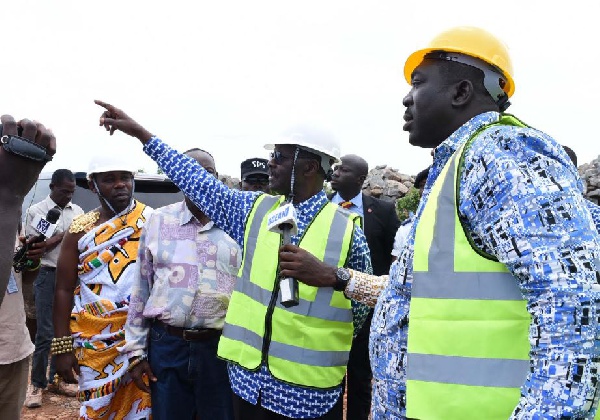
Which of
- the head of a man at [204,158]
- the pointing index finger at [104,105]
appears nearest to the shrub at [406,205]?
the head of a man at [204,158]

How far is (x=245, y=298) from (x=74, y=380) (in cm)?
158

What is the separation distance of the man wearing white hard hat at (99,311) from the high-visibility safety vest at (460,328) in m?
2.53

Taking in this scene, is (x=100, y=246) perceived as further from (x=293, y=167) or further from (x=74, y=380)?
(x=293, y=167)

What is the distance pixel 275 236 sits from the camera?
9.34 feet

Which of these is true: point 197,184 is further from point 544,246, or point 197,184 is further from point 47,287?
point 47,287

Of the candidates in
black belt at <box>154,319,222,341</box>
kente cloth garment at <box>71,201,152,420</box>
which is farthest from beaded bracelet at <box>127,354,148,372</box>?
black belt at <box>154,319,222,341</box>

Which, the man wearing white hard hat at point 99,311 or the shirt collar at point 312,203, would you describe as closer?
the shirt collar at point 312,203

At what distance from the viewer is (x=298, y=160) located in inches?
119

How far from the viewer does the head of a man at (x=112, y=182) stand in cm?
383

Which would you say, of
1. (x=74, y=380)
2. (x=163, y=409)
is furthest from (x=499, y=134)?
(x=74, y=380)

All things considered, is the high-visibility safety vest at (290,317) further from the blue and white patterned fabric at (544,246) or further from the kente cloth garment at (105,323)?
the blue and white patterned fabric at (544,246)

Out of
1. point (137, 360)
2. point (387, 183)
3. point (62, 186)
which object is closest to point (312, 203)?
point (137, 360)

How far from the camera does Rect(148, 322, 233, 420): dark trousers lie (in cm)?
328

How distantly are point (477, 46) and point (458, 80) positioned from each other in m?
0.11
